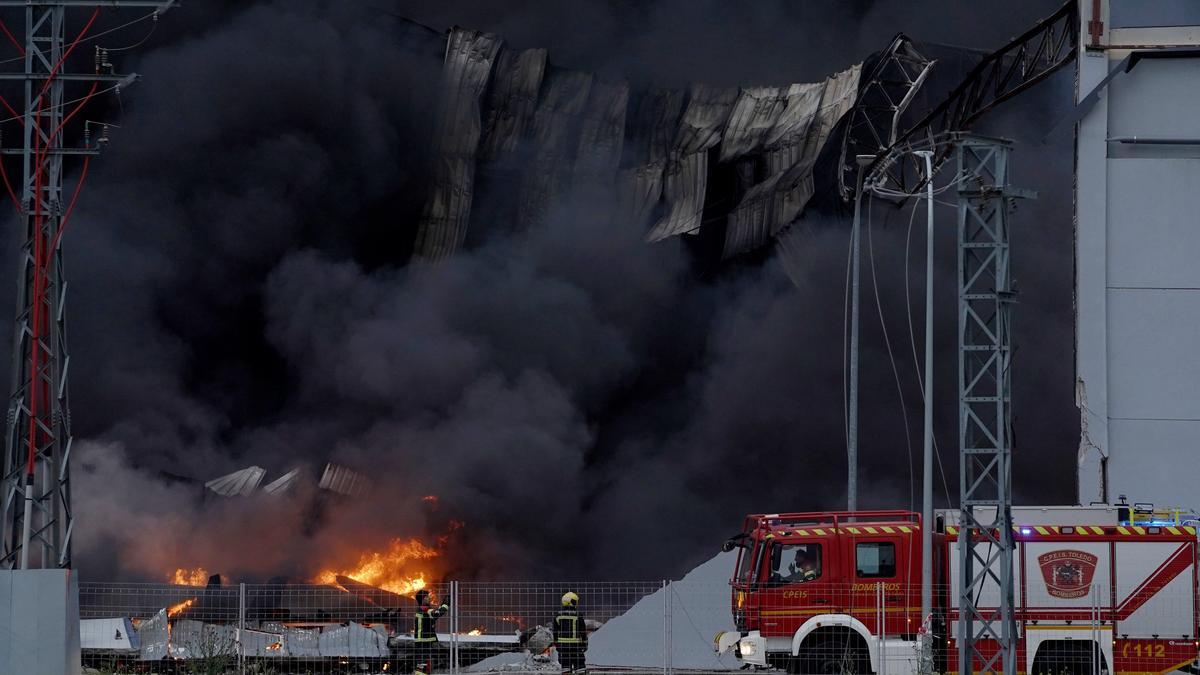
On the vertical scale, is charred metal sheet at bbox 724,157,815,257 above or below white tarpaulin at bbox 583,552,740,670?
above

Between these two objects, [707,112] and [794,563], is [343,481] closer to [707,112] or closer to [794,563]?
[707,112]

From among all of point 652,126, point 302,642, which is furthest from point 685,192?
point 302,642

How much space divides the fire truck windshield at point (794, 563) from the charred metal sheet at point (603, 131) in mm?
10867

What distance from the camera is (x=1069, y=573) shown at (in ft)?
50.2

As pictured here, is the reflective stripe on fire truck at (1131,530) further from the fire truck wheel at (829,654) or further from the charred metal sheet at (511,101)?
the charred metal sheet at (511,101)

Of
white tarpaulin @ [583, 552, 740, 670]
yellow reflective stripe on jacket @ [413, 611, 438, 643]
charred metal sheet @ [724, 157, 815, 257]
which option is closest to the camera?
yellow reflective stripe on jacket @ [413, 611, 438, 643]

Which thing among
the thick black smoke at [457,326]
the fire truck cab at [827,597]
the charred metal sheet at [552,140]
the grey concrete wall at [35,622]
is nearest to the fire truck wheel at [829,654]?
the fire truck cab at [827,597]

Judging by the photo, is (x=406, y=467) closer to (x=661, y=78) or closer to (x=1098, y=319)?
(x=661, y=78)

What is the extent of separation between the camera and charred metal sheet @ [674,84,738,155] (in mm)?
25016

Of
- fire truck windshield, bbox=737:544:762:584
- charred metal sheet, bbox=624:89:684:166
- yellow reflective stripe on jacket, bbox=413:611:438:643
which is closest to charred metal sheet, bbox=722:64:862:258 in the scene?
charred metal sheet, bbox=624:89:684:166

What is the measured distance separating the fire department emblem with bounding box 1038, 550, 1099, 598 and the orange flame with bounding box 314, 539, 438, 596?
1165 centimetres

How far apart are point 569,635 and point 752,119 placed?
489 inches

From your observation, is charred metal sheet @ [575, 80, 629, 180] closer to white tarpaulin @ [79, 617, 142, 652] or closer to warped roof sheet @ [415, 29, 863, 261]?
warped roof sheet @ [415, 29, 863, 261]

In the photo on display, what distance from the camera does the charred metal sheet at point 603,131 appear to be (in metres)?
24.9
